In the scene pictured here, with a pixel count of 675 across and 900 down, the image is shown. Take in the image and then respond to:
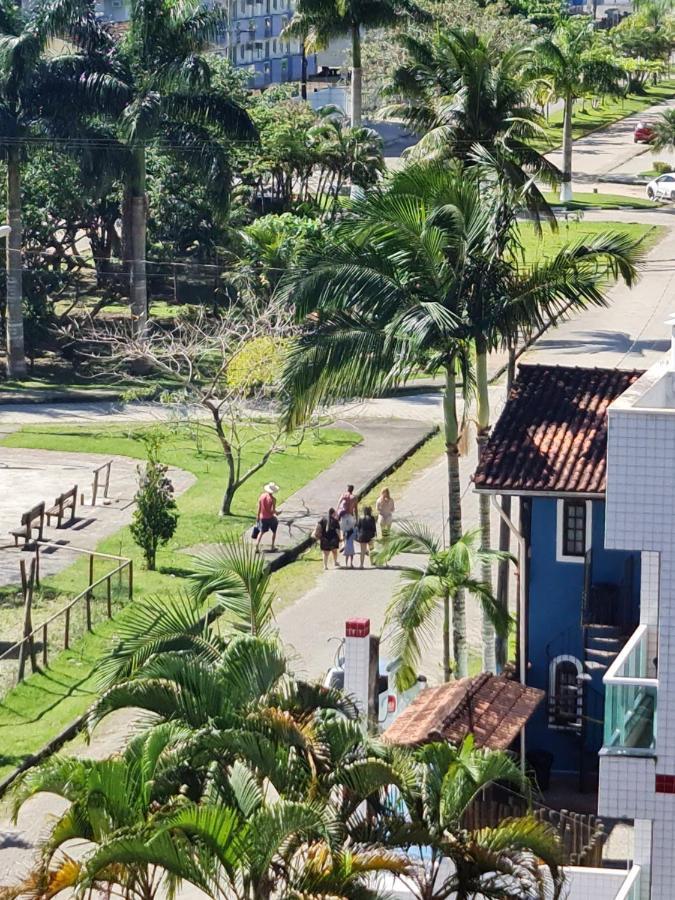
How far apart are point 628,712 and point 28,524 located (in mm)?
18027

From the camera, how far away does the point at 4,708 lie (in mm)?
26141

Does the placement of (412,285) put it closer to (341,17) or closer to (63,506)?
(63,506)

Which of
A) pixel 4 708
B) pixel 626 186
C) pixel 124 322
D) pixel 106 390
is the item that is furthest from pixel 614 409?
pixel 626 186

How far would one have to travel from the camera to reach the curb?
78.8ft

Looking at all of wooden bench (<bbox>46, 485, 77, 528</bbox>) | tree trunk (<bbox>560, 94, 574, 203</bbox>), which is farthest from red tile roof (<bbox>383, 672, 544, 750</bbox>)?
tree trunk (<bbox>560, 94, 574, 203</bbox>)

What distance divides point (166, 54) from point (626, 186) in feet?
104

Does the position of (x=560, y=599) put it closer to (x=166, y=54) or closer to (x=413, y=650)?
(x=413, y=650)

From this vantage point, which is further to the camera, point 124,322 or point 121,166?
point 124,322

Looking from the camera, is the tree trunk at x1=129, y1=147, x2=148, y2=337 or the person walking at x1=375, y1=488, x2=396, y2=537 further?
the tree trunk at x1=129, y1=147, x2=148, y2=337

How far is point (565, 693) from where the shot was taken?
2473cm

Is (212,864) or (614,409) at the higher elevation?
(614,409)

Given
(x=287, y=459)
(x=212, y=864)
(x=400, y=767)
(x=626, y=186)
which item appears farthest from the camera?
(x=626, y=186)

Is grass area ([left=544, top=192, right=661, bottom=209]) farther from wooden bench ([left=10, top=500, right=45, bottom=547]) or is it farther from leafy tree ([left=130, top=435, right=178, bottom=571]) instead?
leafy tree ([left=130, top=435, right=178, bottom=571])

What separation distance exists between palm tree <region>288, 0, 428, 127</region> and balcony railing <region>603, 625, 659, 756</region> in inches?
1722
